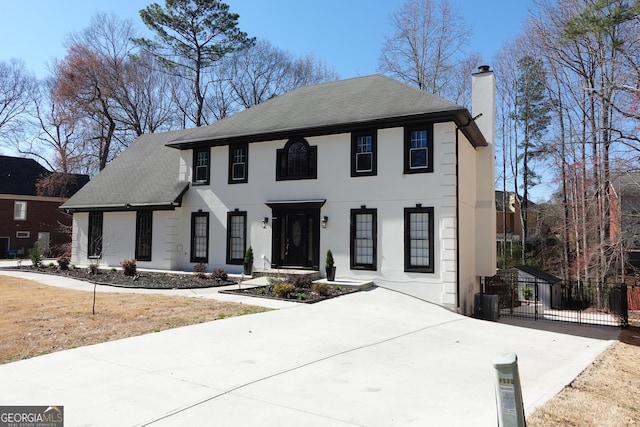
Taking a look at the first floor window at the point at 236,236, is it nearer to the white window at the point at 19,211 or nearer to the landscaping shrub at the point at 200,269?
the landscaping shrub at the point at 200,269

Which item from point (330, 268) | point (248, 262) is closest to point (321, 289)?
point (330, 268)

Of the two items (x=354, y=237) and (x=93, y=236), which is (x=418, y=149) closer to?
(x=354, y=237)

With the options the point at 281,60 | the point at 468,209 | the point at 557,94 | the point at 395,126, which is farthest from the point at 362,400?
the point at 281,60

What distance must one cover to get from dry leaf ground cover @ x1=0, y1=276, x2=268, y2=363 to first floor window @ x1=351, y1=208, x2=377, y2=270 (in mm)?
5072

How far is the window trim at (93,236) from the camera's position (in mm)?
21089

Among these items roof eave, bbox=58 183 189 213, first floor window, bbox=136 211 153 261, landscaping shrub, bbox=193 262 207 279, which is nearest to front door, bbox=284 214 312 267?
landscaping shrub, bbox=193 262 207 279

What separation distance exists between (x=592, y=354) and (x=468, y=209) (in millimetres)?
7788

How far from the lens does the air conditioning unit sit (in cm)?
1623

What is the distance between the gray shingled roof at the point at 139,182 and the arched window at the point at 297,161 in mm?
4976

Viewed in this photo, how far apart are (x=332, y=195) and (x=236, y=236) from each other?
4.76 m

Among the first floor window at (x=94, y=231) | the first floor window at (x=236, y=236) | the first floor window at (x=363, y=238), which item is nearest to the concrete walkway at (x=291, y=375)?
the first floor window at (x=363, y=238)

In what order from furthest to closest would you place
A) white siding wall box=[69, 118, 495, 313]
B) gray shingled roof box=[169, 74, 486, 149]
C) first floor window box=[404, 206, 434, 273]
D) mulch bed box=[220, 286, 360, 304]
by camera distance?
gray shingled roof box=[169, 74, 486, 149]
first floor window box=[404, 206, 434, 273]
white siding wall box=[69, 118, 495, 313]
mulch bed box=[220, 286, 360, 304]

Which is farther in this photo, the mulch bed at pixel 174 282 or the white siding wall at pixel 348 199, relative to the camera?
the white siding wall at pixel 348 199

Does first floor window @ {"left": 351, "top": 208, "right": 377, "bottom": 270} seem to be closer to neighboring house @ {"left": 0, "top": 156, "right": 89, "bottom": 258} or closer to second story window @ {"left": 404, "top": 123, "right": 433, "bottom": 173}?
second story window @ {"left": 404, "top": 123, "right": 433, "bottom": 173}
